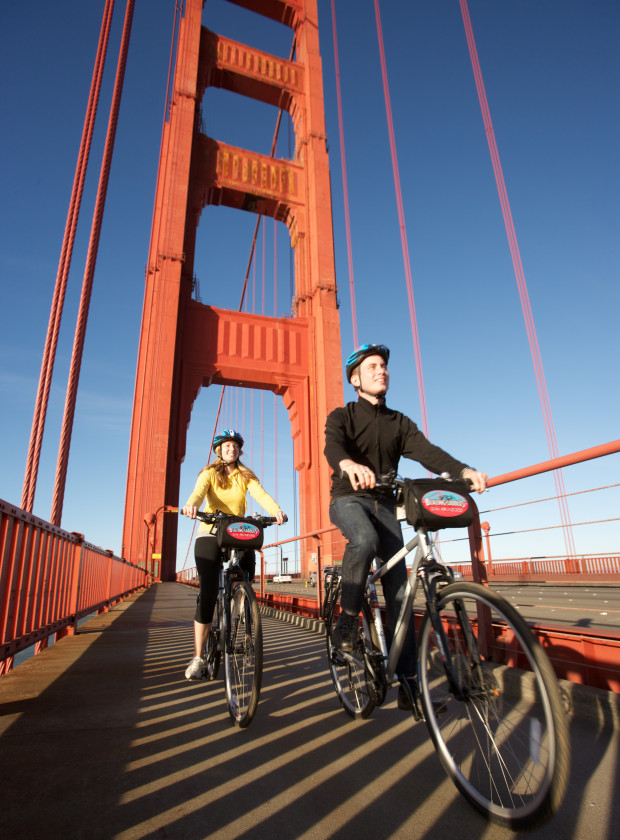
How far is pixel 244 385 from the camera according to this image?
1941 cm

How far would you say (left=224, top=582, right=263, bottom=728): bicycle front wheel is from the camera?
6.20ft

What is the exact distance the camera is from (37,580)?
292 cm

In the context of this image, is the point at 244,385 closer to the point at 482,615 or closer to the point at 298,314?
the point at 298,314

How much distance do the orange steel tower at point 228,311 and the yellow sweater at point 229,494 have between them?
12086mm

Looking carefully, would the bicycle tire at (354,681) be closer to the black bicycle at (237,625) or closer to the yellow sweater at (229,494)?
the black bicycle at (237,625)

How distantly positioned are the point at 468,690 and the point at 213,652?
1653mm

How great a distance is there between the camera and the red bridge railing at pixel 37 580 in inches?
91.4

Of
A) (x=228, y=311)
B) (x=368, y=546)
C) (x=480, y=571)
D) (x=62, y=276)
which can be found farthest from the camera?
(x=228, y=311)

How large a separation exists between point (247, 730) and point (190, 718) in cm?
31

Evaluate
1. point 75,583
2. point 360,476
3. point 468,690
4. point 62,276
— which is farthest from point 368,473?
point 62,276

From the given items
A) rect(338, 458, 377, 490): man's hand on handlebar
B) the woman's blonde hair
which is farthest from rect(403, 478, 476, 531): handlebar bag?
the woman's blonde hair

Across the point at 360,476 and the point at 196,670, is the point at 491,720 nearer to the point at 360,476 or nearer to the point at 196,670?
the point at 360,476

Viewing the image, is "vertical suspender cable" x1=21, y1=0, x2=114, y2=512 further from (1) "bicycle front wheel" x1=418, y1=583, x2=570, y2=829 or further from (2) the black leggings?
(1) "bicycle front wheel" x1=418, y1=583, x2=570, y2=829

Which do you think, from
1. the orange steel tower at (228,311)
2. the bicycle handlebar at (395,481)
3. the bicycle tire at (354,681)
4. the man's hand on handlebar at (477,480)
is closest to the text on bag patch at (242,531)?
the bicycle tire at (354,681)
